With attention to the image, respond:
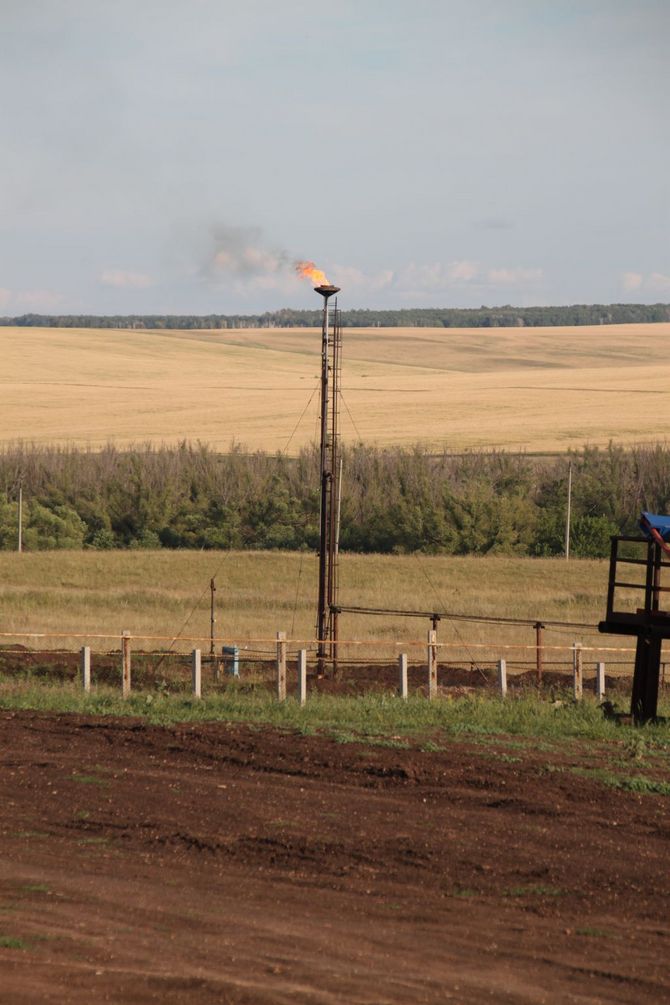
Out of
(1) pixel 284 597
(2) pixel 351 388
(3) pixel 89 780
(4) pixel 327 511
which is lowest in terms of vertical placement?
(1) pixel 284 597

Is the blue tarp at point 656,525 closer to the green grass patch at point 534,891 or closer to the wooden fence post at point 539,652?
the wooden fence post at point 539,652

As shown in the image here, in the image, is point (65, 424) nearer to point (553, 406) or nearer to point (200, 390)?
point (200, 390)

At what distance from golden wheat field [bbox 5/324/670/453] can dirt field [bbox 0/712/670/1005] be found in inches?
2198

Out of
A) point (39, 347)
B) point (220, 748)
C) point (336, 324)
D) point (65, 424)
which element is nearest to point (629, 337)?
point (39, 347)

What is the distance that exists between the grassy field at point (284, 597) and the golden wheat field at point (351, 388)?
61.5 feet

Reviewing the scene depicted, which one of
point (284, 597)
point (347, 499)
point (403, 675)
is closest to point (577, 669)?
point (403, 675)

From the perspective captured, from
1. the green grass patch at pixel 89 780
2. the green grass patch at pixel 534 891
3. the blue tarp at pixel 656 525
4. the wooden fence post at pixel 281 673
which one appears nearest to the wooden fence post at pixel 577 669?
the blue tarp at pixel 656 525

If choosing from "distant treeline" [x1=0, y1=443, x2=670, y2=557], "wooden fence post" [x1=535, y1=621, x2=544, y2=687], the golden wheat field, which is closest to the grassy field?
"distant treeline" [x1=0, y1=443, x2=670, y2=557]

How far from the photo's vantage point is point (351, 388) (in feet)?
325

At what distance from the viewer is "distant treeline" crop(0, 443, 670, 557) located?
2347 inches

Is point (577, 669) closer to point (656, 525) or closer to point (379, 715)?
point (656, 525)

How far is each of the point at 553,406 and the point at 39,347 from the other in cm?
5193

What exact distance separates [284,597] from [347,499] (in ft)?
55.8

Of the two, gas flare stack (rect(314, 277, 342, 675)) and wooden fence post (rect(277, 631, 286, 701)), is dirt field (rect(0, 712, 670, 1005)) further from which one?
gas flare stack (rect(314, 277, 342, 675))
